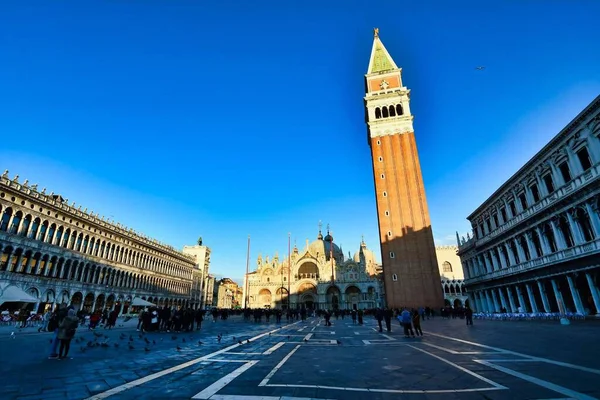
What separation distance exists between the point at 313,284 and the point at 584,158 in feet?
173

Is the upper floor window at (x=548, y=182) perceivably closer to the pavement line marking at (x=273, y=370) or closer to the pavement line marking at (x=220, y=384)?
the pavement line marking at (x=273, y=370)

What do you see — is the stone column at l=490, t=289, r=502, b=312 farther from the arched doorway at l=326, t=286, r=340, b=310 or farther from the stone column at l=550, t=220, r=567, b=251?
the arched doorway at l=326, t=286, r=340, b=310

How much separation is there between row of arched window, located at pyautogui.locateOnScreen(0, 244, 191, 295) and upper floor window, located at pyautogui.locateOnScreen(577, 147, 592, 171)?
4702 cm

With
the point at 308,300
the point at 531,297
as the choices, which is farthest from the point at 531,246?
the point at 308,300

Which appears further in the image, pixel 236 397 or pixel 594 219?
pixel 594 219

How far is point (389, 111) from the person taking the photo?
4950 centimetres

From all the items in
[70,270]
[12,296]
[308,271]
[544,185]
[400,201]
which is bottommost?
[12,296]

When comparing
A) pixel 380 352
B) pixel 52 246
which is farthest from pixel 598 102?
pixel 52 246

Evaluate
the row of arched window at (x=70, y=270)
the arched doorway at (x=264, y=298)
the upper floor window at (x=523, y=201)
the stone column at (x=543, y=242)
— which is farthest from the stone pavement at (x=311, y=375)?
the arched doorway at (x=264, y=298)

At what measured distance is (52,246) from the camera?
109ft

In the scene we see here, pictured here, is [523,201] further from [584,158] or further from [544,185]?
[584,158]

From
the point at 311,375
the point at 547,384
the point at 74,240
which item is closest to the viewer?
the point at 547,384

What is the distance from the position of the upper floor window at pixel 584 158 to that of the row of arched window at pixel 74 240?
47002mm

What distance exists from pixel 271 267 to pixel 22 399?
66.8m
